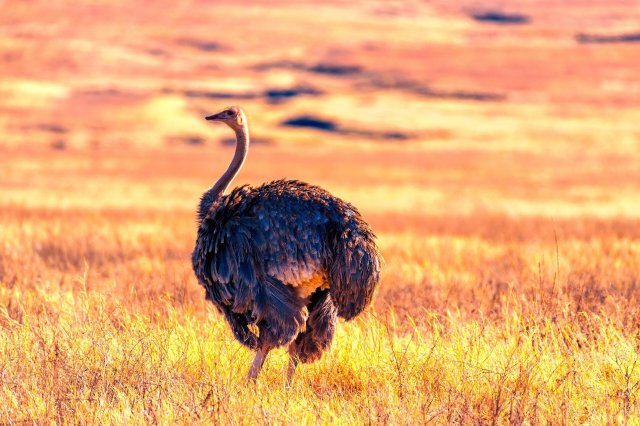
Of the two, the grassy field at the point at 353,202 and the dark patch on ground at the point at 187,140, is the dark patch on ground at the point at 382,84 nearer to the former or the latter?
the grassy field at the point at 353,202

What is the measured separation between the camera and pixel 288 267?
6.85m

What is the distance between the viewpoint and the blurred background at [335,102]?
38281 mm

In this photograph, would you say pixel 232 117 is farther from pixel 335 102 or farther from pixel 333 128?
pixel 335 102

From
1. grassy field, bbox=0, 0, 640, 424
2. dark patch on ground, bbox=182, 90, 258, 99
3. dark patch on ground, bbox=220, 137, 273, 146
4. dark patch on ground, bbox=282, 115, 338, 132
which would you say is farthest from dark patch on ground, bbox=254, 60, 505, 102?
dark patch on ground, bbox=220, 137, 273, 146

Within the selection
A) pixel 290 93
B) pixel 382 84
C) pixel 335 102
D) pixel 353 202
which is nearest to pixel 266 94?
pixel 290 93

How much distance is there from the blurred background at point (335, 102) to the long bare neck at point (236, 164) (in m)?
15.7

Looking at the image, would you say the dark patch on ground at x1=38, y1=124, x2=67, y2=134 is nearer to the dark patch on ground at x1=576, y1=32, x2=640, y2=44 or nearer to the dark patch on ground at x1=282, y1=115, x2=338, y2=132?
the dark patch on ground at x1=282, y1=115, x2=338, y2=132

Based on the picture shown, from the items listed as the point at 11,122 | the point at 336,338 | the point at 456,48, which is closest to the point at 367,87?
the point at 456,48

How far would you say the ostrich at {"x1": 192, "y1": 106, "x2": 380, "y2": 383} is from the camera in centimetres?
686

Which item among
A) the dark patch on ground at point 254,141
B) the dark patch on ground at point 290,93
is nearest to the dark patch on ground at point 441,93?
the dark patch on ground at point 290,93

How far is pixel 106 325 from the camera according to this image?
25.3 feet

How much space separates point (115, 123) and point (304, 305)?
61.1 m

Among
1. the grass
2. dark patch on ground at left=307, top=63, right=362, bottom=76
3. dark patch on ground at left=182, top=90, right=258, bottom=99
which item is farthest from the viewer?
dark patch on ground at left=307, top=63, right=362, bottom=76

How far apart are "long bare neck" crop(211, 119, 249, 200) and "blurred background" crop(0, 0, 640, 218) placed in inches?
617
